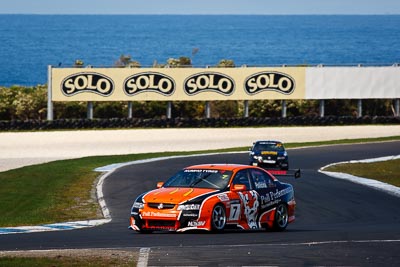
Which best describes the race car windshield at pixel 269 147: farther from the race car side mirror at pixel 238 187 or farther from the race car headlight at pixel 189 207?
the race car headlight at pixel 189 207

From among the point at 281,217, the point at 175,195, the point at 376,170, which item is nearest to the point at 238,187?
the point at 175,195

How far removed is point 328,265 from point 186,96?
55.8 m

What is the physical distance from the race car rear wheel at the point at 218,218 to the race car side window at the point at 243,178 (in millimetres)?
1015

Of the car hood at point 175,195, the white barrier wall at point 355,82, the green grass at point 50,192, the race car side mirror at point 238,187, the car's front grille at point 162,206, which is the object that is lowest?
the green grass at point 50,192

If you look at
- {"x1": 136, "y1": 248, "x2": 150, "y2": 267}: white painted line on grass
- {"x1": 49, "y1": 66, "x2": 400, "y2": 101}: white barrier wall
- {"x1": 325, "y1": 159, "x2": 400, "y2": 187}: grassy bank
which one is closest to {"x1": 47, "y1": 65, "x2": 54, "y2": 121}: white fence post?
{"x1": 49, "y1": 66, "x2": 400, "y2": 101}: white barrier wall

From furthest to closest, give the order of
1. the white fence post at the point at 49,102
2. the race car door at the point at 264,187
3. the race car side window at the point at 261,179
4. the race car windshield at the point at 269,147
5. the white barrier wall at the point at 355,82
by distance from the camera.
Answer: the white barrier wall at the point at 355,82, the white fence post at the point at 49,102, the race car windshield at the point at 269,147, the race car side window at the point at 261,179, the race car door at the point at 264,187

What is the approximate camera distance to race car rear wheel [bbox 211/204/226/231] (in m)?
20.1

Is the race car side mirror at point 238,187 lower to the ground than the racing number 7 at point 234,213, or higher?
higher

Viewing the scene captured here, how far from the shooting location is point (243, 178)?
21.5 m

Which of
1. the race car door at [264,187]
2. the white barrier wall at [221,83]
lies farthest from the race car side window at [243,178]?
the white barrier wall at [221,83]

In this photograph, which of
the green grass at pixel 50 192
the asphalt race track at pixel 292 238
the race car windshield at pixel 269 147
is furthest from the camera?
the race car windshield at pixel 269 147

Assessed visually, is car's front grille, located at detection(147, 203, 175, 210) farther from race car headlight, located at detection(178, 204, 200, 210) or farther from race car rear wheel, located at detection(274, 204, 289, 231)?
race car rear wheel, located at detection(274, 204, 289, 231)

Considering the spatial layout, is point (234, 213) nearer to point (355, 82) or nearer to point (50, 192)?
point (50, 192)

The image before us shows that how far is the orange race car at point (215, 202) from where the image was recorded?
19953 mm
